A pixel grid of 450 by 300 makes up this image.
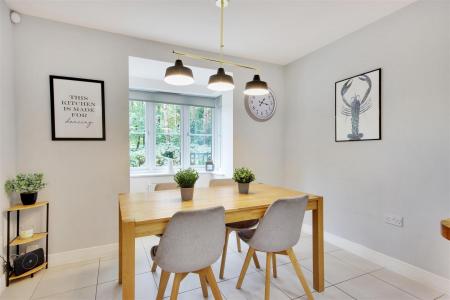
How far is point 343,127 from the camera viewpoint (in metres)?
2.74

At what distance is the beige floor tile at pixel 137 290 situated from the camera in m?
1.87

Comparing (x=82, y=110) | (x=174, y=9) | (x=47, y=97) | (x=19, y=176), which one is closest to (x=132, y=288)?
(x=19, y=176)

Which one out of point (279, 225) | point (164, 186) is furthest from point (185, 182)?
point (279, 225)

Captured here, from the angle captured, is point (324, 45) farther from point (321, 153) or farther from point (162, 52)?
point (162, 52)

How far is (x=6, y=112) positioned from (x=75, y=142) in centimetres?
59

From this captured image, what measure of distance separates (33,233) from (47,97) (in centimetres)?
132

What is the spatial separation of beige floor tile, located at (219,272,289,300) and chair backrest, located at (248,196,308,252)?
463mm

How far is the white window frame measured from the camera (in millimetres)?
4016

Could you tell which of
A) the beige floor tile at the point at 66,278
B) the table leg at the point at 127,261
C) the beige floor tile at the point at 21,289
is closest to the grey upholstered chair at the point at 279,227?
the table leg at the point at 127,261

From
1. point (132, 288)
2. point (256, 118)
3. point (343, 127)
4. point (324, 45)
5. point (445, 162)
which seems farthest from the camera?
point (256, 118)

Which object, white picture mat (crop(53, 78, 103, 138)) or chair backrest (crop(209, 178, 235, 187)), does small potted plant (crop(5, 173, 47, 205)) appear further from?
chair backrest (crop(209, 178, 235, 187))

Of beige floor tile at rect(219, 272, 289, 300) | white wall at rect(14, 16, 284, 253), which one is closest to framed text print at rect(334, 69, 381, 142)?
beige floor tile at rect(219, 272, 289, 300)

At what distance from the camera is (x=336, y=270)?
2271mm

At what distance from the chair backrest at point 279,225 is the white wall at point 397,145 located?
46.6 inches
